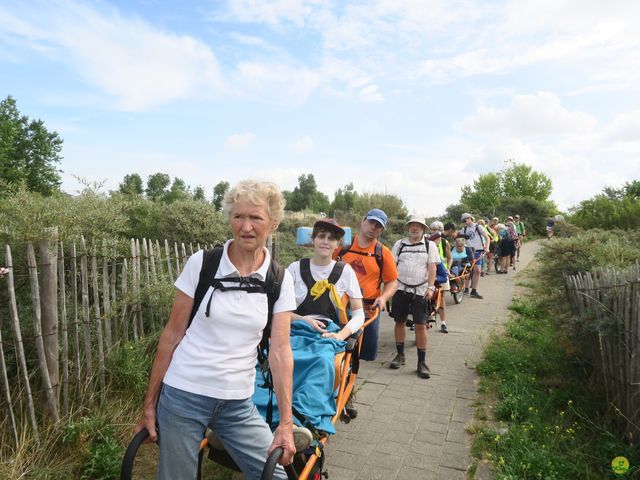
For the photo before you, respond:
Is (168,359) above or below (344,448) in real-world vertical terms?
above

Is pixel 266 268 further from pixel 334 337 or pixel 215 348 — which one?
pixel 334 337

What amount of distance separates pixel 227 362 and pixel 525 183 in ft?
233

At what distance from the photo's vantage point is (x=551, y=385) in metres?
4.94

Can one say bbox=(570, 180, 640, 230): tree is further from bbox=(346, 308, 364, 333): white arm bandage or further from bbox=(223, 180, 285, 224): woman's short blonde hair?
bbox=(223, 180, 285, 224): woman's short blonde hair

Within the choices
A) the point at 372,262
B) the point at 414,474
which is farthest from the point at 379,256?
the point at 414,474

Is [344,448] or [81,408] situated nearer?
[81,408]

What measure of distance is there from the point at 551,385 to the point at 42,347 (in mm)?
4808

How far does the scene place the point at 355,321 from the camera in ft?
12.3

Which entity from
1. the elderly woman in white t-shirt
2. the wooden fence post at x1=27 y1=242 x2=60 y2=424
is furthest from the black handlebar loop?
the wooden fence post at x1=27 y1=242 x2=60 y2=424

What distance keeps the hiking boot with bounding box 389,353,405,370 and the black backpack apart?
403 centimetres

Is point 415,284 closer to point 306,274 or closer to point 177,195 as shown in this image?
point 306,274

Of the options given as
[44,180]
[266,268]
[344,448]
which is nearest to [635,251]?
[344,448]

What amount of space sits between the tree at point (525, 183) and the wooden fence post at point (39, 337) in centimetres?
6829

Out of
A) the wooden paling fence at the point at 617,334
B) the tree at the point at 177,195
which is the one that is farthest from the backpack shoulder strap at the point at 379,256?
the tree at the point at 177,195
